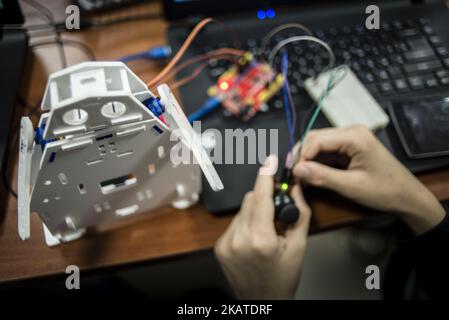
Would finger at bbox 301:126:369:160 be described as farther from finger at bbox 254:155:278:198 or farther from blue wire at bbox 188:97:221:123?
blue wire at bbox 188:97:221:123

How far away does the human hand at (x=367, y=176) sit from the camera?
50 centimetres

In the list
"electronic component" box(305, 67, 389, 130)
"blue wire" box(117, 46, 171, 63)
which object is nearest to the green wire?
"electronic component" box(305, 67, 389, 130)

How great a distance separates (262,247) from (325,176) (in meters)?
0.13

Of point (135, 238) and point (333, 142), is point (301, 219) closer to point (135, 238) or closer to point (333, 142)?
point (333, 142)

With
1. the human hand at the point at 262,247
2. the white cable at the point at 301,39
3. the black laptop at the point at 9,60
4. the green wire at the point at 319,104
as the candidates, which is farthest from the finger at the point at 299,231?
the black laptop at the point at 9,60

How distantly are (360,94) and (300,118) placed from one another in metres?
0.10

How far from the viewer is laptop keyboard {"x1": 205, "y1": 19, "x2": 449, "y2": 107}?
597 mm

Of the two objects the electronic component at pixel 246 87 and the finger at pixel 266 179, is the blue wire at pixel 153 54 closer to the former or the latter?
the electronic component at pixel 246 87

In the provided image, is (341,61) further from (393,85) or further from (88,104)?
(88,104)

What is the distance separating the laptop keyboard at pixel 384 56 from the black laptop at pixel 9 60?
1.03 feet

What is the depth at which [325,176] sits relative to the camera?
50cm

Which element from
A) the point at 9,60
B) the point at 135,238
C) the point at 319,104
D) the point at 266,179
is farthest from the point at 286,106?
the point at 9,60
